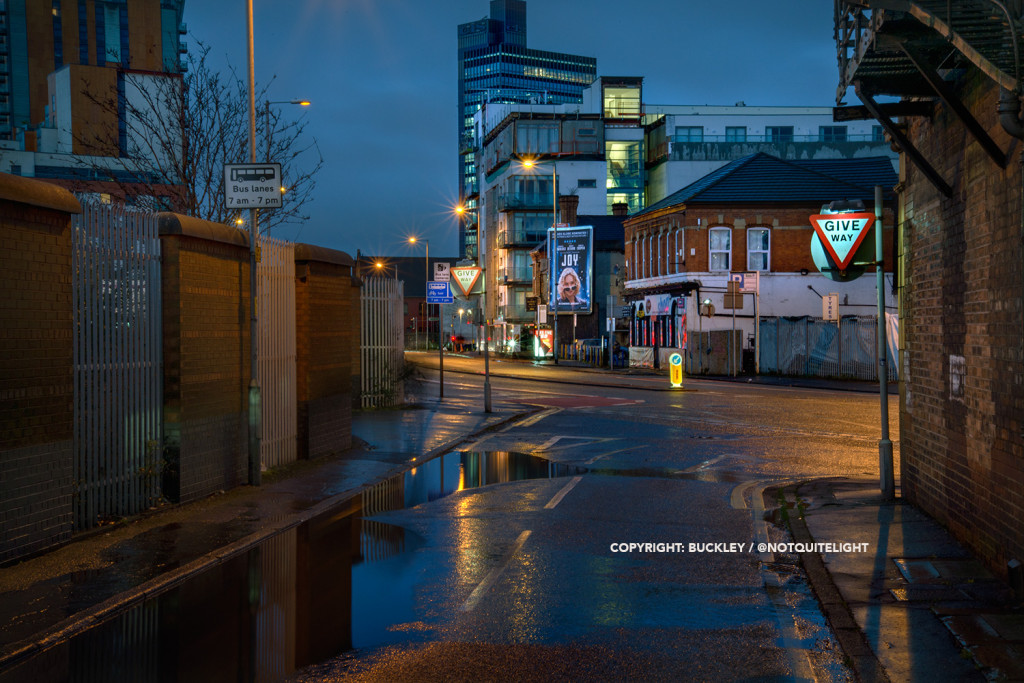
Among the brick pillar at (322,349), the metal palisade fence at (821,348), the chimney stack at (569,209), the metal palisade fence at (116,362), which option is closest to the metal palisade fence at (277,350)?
the brick pillar at (322,349)

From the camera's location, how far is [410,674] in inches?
220

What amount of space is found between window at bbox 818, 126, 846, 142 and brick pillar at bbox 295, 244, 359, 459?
7301 cm

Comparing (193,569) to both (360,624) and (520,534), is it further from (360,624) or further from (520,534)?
(520,534)

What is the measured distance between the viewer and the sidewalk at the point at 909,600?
18.6ft

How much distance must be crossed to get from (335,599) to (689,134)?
82877mm

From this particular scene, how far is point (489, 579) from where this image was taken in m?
7.79

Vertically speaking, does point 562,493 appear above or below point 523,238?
below

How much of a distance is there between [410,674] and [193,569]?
3.22 m

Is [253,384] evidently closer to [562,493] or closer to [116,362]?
[116,362]

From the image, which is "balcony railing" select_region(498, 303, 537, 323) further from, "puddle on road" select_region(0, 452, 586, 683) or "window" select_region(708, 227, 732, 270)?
"puddle on road" select_region(0, 452, 586, 683)

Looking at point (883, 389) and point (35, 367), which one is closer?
point (35, 367)

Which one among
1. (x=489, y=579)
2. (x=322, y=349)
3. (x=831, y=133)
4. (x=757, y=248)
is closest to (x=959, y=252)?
(x=489, y=579)

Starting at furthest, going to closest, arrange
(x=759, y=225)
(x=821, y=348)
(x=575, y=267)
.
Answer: (x=575, y=267), (x=759, y=225), (x=821, y=348)

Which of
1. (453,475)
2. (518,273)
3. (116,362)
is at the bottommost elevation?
(453,475)
